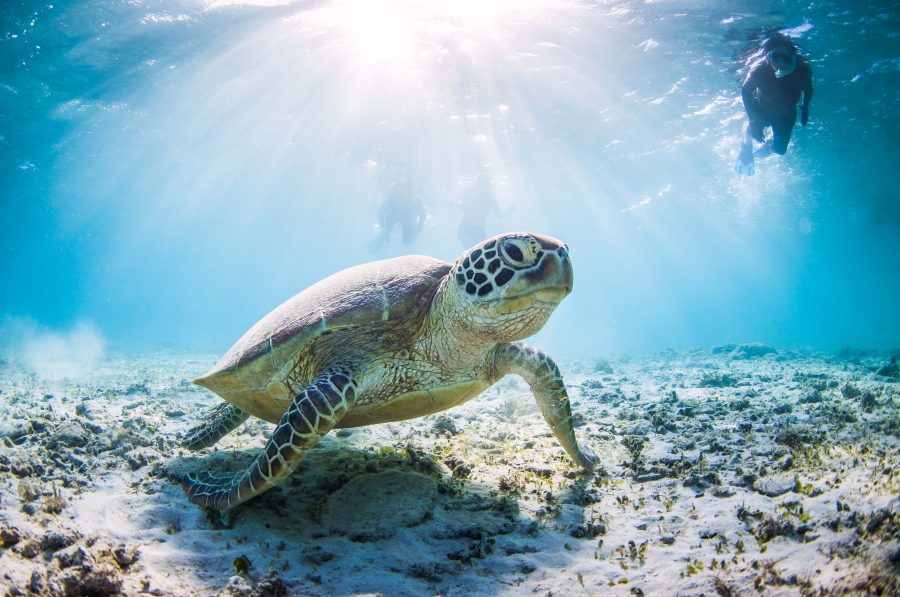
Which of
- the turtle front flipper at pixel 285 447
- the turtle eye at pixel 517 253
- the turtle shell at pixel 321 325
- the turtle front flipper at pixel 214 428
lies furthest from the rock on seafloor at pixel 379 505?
the turtle front flipper at pixel 214 428

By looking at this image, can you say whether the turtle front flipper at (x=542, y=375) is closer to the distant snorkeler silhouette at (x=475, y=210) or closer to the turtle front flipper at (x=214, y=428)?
the turtle front flipper at (x=214, y=428)

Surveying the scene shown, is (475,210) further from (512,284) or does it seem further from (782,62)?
(512,284)

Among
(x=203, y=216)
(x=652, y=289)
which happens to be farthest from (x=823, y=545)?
(x=652, y=289)

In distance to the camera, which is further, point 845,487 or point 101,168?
point 101,168

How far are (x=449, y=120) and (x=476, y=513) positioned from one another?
22550 mm

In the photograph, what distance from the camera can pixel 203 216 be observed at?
2314 inches

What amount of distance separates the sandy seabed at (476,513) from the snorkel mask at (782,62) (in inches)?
407

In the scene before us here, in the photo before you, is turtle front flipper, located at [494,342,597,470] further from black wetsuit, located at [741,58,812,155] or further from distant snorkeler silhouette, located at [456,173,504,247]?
distant snorkeler silhouette, located at [456,173,504,247]

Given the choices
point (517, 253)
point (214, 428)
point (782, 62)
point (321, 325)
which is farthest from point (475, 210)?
point (517, 253)

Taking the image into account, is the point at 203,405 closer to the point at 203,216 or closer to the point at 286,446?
the point at 286,446

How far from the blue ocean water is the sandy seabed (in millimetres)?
14210

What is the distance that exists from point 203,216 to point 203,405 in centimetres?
6086

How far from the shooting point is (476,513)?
9.39ft

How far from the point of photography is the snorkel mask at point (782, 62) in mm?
10969
